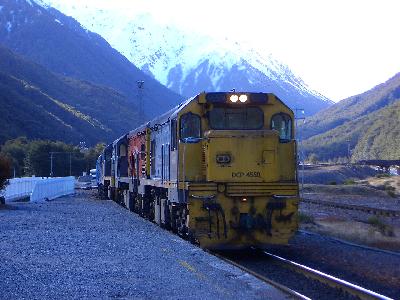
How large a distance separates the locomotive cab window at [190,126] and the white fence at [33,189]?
2525 cm

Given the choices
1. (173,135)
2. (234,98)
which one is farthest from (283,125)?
(173,135)

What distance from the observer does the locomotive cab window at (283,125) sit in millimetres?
16078

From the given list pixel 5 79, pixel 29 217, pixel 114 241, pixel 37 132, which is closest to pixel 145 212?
pixel 29 217

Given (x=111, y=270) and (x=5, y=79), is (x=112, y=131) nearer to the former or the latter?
(x=5, y=79)

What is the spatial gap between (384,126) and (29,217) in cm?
13324

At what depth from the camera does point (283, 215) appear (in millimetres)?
15125

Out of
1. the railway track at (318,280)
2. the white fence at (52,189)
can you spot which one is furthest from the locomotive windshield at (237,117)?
the white fence at (52,189)

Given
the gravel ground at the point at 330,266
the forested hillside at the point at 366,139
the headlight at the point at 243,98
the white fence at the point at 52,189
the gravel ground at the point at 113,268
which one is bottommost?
the gravel ground at the point at 330,266

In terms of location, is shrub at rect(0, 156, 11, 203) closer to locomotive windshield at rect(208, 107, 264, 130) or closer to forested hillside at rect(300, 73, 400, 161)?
locomotive windshield at rect(208, 107, 264, 130)

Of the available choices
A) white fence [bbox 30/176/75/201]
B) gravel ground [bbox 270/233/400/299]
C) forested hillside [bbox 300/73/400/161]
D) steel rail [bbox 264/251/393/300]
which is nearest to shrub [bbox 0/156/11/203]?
white fence [bbox 30/176/75/201]

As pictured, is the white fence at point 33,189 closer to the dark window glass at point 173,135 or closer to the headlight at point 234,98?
the dark window glass at point 173,135

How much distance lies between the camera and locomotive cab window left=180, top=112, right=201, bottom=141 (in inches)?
628

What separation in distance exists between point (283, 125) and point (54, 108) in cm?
13221

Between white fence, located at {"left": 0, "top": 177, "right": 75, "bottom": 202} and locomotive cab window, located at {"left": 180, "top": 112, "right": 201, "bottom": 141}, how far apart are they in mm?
25246
